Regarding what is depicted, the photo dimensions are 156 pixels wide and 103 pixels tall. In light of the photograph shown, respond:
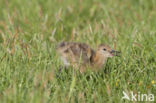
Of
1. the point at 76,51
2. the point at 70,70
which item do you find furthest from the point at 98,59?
the point at 70,70

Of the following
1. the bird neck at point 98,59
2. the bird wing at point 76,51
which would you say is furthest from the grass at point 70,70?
the bird wing at point 76,51

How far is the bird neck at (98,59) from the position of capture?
17.8 ft

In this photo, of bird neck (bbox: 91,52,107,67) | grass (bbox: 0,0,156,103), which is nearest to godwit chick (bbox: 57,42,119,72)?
bird neck (bbox: 91,52,107,67)

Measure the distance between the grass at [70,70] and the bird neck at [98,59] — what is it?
0.10 meters

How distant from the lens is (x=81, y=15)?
7.70 meters

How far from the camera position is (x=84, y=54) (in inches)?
220

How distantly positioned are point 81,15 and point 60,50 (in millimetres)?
2188

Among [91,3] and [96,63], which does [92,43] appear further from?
[91,3]

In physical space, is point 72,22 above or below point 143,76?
above

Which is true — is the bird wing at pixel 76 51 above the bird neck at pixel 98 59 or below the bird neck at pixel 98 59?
above

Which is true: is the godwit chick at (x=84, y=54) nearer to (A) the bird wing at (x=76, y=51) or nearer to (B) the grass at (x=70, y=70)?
(A) the bird wing at (x=76, y=51)

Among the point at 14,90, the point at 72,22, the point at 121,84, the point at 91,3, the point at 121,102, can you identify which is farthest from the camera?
the point at 91,3

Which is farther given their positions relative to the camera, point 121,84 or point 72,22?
point 72,22

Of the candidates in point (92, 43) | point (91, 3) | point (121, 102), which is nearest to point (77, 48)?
point (92, 43)
